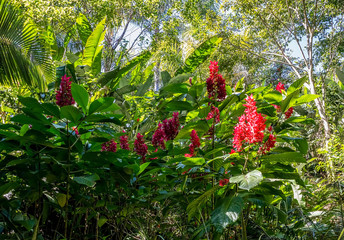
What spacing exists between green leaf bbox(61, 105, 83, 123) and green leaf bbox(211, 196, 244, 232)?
1.72ft

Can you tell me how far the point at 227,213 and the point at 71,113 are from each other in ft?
1.83

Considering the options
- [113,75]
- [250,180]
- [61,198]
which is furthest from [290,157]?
[113,75]

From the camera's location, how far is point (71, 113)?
93cm

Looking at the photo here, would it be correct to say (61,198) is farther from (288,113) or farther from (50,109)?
(288,113)

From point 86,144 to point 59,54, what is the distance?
188 centimetres

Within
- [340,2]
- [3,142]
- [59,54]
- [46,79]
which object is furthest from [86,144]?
[340,2]

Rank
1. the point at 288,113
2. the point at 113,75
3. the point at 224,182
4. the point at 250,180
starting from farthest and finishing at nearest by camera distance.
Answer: the point at 113,75 < the point at 288,113 < the point at 224,182 < the point at 250,180

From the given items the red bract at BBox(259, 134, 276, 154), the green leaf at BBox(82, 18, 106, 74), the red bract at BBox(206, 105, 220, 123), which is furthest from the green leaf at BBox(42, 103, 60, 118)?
the green leaf at BBox(82, 18, 106, 74)

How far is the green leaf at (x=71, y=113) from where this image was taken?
0.91 metres

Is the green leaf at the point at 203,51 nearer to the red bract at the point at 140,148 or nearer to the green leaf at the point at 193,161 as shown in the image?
the red bract at the point at 140,148

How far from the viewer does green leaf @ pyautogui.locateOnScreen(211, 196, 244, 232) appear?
0.86 m

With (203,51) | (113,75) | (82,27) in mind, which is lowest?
(113,75)

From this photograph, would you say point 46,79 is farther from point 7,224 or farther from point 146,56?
point 7,224

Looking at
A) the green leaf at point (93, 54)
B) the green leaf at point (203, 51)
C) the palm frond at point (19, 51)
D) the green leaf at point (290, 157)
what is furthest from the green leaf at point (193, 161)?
the palm frond at point (19, 51)
